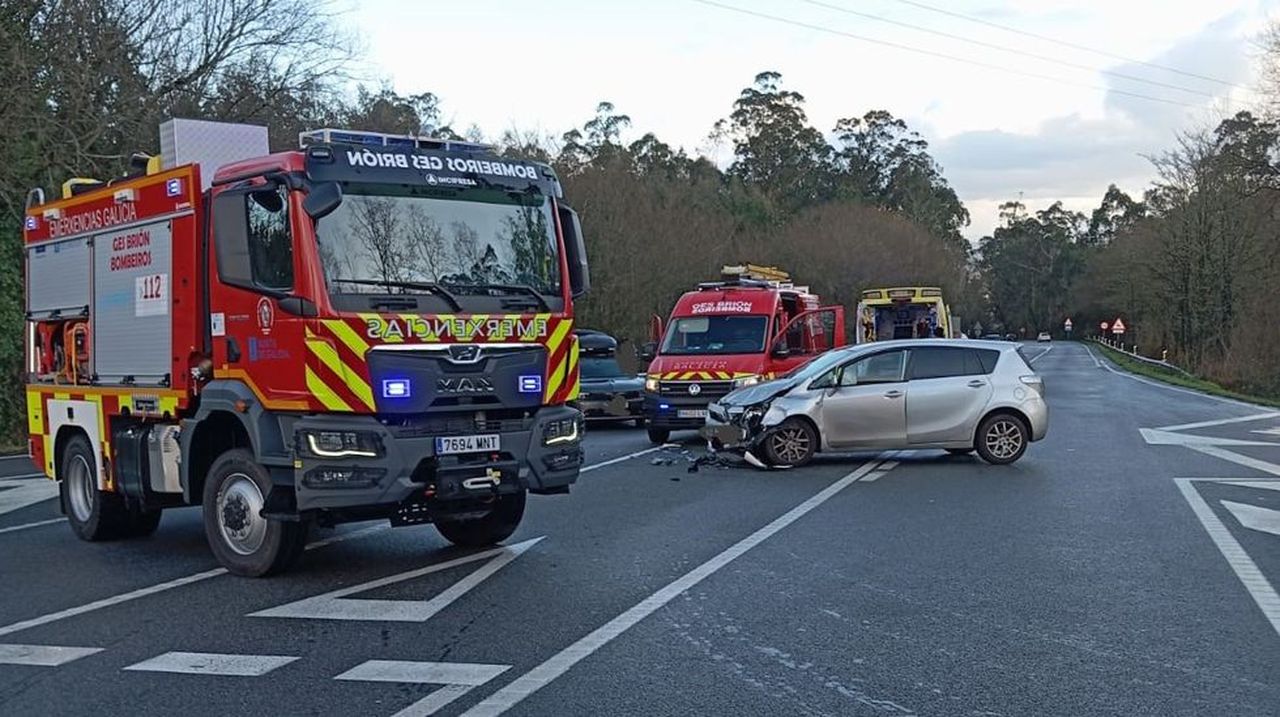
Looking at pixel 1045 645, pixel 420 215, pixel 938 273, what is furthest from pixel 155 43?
pixel 938 273

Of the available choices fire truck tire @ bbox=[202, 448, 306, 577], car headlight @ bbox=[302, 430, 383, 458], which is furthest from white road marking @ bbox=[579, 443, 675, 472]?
car headlight @ bbox=[302, 430, 383, 458]

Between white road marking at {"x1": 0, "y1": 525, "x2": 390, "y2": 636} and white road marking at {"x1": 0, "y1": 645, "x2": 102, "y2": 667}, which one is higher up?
white road marking at {"x1": 0, "y1": 525, "x2": 390, "y2": 636}

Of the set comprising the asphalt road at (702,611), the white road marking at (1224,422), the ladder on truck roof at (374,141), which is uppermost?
the ladder on truck roof at (374,141)

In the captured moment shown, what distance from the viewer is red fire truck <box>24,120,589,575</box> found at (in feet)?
27.6

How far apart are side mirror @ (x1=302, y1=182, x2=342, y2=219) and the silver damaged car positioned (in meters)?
8.40

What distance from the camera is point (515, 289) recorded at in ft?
30.2

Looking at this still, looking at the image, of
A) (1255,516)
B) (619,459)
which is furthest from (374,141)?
(619,459)

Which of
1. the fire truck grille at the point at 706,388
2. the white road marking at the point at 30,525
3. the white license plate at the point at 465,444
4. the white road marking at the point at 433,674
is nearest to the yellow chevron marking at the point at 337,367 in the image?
the white license plate at the point at 465,444

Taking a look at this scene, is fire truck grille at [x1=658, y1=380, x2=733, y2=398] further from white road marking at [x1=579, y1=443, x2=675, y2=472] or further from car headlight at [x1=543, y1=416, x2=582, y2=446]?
car headlight at [x1=543, y1=416, x2=582, y2=446]

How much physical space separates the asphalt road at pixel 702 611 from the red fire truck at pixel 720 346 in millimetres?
5731

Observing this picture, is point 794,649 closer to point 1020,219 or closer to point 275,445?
point 275,445

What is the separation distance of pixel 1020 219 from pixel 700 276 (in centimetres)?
11182

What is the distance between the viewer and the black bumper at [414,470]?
27.4ft

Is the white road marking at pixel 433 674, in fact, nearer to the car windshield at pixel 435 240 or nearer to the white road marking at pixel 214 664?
the white road marking at pixel 214 664
